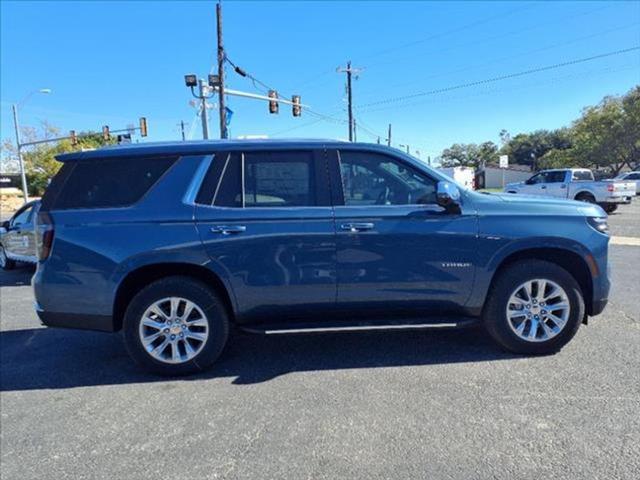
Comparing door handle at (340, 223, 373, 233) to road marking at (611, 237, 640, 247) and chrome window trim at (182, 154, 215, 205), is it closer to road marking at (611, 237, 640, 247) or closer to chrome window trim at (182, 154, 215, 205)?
chrome window trim at (182, 154, 215, 205)

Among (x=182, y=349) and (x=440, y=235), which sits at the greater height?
(x=440, y=235)

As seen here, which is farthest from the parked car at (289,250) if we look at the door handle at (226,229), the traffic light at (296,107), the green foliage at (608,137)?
the green foliage at (608,137)

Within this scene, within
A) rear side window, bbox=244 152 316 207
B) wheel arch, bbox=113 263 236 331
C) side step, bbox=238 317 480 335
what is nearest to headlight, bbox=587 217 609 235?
side step, bbox=238 317 480 335

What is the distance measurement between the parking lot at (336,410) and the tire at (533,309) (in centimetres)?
17

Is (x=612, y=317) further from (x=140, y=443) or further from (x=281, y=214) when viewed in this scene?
(x=140, y=443)

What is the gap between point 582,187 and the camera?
1823cm

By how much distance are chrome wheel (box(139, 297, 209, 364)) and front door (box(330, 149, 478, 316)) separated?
49.0 inches

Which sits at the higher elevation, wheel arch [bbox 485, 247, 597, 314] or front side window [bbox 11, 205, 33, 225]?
front side window [bbox 11, 205, 33, 225]

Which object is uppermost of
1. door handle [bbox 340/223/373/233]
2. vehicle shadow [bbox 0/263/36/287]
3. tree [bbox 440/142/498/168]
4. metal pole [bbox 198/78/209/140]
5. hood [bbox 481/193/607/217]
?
tree [bbox 440/142/498/168]

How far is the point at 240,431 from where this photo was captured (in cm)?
290

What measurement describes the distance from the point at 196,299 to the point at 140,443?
3.90 feet

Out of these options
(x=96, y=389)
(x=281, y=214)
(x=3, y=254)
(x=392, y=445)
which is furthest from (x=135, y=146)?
(x=3, y=254)

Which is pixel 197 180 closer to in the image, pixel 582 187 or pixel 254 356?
pixel 254 356

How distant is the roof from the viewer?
147 inches
